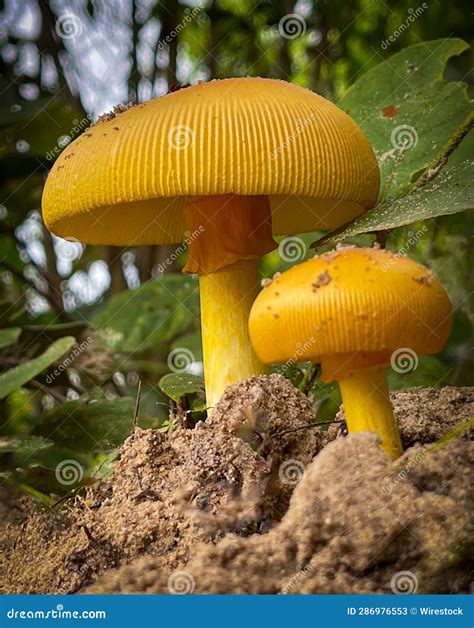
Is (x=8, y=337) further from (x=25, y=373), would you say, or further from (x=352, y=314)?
(x=352, y=314)

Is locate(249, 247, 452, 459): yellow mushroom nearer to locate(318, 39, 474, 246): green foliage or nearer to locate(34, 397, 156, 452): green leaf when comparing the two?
locate(318, 39, 474, 246): green foliage

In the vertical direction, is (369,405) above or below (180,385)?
below

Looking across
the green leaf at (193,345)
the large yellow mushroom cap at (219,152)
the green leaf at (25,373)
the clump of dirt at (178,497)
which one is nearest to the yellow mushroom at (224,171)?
the large yellow mushroom cap at (219,152)

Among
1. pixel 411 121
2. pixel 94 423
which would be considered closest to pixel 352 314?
pixel 411 121

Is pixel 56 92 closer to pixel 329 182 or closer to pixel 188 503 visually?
pixel 329 182

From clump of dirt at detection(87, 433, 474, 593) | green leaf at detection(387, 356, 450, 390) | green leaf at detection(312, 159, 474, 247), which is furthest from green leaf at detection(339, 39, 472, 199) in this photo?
clump of dirt at detection(87, 433, 474, 593)

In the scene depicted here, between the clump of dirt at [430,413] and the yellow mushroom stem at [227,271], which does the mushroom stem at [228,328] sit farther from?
the clump of dirt at [430,413]
